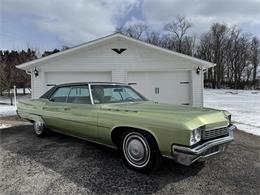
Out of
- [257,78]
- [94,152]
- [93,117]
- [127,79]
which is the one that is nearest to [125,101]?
[93,117]

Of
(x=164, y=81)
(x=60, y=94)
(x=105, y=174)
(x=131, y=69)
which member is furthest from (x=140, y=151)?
(x=164, y=81)

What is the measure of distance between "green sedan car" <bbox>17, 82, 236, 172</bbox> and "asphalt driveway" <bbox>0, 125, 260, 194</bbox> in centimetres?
32

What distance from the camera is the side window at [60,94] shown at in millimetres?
5496

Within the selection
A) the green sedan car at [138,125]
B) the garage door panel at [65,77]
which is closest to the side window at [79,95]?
the green sedan car at [138,125]

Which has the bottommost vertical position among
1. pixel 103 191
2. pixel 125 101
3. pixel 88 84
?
pixel 103 191

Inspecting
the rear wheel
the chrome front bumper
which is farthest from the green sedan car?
the rear wheel

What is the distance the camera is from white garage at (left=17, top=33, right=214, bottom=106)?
11312 mm

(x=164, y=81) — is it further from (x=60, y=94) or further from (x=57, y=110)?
(x=57, y=110)

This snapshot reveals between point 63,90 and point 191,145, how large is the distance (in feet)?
11.6

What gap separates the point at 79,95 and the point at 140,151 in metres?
2.03

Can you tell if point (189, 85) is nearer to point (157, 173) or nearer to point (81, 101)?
point (81, 101)

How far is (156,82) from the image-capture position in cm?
1160

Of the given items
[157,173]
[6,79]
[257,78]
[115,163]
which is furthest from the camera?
[257,78]

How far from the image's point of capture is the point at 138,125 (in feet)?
12.0
